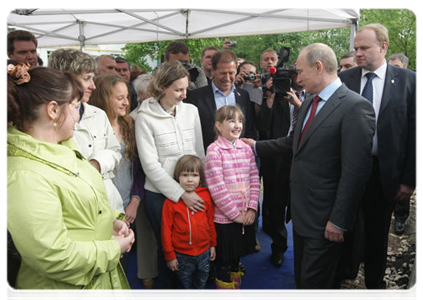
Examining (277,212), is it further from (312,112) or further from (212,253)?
(312,112)

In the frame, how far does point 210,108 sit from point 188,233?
1201mm

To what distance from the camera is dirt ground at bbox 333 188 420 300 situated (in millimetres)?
3252

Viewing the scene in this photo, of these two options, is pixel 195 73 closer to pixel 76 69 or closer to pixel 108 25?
pixel 76 69

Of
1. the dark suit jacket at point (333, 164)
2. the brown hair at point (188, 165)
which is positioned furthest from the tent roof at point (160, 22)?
the brown hair at point (188, 165)

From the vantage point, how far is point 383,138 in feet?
9.25

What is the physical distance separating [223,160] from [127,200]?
796 millimetres

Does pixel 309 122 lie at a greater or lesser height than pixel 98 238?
greater

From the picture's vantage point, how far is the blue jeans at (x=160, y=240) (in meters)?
2.79

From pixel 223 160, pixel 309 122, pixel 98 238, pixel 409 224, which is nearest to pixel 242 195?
pixel 223 160

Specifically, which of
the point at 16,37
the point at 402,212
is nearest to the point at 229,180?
the point at 16,37

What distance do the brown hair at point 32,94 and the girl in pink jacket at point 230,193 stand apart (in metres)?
1.44

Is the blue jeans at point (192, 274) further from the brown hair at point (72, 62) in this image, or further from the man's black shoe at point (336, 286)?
the brown hair at point (72, 62)
